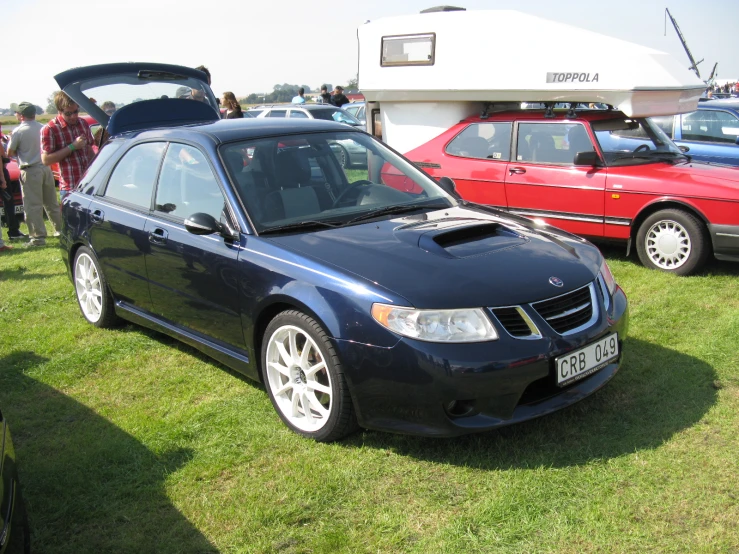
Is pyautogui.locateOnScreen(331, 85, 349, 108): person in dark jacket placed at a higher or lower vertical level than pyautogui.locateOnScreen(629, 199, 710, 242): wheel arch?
higher

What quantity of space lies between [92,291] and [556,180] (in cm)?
444

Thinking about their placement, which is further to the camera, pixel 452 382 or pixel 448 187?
pixel 448 187

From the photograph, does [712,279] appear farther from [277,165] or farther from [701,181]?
[277,165]

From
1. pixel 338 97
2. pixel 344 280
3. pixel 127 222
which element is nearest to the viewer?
pixel 344 280

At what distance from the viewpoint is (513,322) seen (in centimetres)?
Answer: 338

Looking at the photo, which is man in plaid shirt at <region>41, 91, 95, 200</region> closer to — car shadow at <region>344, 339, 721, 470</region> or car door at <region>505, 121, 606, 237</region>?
car door at <region>505, 121, 606, 237</region>

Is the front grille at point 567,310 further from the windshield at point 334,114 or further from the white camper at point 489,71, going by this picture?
the windshield at point 334,114

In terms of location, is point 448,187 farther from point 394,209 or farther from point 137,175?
point 137,175

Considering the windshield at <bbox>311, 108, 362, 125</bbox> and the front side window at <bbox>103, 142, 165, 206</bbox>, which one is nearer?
the front side window at <bbox>103, 142, 165, 206</bbox>

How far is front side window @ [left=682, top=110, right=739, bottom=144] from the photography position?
970 cm

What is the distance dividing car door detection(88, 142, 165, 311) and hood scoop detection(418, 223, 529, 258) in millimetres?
1980

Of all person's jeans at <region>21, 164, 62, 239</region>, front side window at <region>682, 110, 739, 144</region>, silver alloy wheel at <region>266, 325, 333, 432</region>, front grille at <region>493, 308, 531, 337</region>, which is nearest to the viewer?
front grille at <region>493, 308, 531, 337</region>

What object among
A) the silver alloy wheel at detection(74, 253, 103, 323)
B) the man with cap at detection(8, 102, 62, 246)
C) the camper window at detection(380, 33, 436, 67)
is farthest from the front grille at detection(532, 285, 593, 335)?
the man with cap at detection(8, 102, 62, 246)

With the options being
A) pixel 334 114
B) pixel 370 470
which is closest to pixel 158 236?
pixel 370 470
